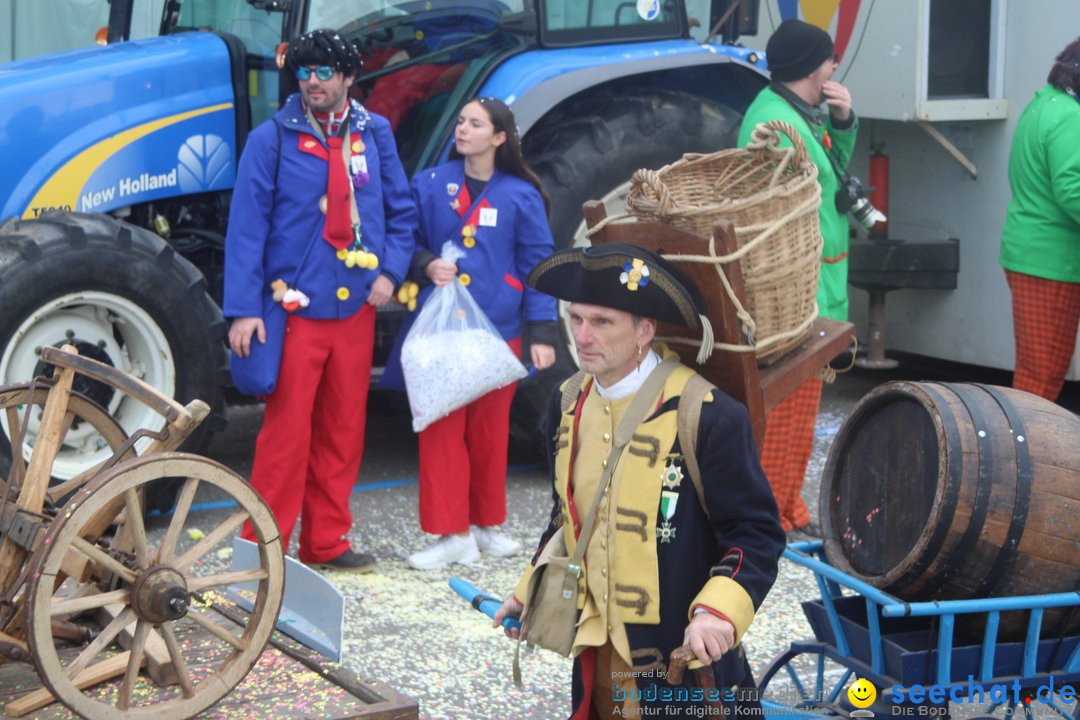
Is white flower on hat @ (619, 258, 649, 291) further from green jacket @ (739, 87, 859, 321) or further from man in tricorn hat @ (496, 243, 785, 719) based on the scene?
green jacket @ (739, 87, 859, 321)

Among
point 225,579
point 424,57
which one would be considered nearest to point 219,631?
point 225,579

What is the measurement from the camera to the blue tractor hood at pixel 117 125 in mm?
5039

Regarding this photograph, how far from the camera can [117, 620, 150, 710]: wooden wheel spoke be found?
9.29 ft

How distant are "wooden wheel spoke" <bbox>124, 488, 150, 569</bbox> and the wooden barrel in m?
1.47

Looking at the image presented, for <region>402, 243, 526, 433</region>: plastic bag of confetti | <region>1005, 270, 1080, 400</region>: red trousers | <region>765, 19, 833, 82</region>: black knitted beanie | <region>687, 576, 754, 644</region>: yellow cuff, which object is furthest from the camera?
<region>1005, 270, 1080, 400</region>: red trousers

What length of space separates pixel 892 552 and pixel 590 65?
119 inches

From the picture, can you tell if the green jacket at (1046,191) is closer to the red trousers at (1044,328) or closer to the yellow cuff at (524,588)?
the red trousers at (1044,328)

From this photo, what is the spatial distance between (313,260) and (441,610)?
3.69 feet

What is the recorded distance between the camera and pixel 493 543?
500 centimetres

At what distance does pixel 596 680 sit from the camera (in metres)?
2.66

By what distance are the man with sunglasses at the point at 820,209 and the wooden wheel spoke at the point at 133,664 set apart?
2.50 metres

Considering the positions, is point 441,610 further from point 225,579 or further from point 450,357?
point 225,579

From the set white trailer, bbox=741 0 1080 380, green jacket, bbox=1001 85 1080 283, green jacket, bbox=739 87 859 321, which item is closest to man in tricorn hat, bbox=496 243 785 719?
green jacket, bbox=739 87 859 321

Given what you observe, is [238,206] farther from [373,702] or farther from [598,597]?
[598,597]
